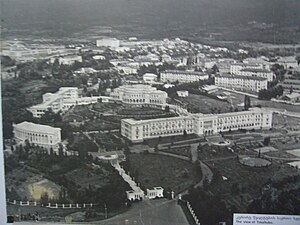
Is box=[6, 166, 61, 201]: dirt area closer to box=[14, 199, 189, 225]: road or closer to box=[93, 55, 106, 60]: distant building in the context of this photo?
box=[14, 199, 189, 225]: road

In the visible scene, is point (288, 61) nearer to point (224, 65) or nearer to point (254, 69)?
point (254, 69)

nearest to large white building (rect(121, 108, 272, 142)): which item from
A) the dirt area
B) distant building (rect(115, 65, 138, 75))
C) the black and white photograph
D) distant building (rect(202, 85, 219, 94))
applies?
the black and white photograph

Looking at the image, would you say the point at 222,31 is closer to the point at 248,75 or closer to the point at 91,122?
the point at 248,75

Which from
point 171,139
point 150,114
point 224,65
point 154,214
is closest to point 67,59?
point 150,114

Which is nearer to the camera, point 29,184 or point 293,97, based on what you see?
point 293,97

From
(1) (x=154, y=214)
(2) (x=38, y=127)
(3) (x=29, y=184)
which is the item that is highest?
(2) (x=38, y=127)

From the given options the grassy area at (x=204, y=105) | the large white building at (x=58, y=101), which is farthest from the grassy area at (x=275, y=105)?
the large white building at (x=58, y=101)

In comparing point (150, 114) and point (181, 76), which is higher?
point (181, 76)
